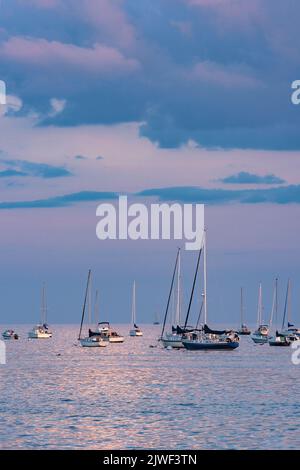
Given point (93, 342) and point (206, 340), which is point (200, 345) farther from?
point (93, 342)

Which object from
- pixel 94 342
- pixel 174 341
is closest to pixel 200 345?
pixel 174 341

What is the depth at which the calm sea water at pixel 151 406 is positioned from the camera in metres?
58.4

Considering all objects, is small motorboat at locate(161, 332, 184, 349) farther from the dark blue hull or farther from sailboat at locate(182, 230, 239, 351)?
the dark blue hull

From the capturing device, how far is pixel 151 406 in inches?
3093

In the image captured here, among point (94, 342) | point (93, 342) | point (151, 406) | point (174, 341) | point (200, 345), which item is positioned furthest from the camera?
point (93, 342)

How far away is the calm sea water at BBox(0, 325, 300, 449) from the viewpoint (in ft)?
192

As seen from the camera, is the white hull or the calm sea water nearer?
the calm sea water

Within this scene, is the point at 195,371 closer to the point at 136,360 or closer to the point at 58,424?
the point at 136,360

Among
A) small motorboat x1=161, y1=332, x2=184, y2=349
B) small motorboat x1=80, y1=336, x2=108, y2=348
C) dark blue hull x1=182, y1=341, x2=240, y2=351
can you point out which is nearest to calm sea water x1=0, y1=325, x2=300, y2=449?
dark blue hull x1=182, y1=341, x2=240, y2=351

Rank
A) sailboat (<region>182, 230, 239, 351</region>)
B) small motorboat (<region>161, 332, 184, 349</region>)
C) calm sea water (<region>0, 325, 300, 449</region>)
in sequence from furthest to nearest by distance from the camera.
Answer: small motorboat (<region>161, 332, 184, 349</region>) → sailboat (<region>182, 230, 239, 351</region>) → calm sea water (<region>0, 325, 300, 449</region>)

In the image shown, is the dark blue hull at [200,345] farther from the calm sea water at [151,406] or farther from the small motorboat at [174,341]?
the small motorboat at [174,341]

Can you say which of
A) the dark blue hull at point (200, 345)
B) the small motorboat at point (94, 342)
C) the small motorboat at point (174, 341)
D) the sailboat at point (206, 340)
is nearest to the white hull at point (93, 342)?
the small motorboat at point (94, 342)
